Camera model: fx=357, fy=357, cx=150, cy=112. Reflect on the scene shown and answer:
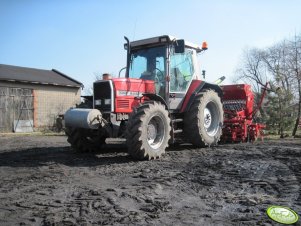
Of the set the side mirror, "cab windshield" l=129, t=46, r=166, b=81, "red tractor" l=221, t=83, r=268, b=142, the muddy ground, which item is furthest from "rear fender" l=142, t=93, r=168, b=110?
"red tractor" l=221, t=83, r=268, b=142

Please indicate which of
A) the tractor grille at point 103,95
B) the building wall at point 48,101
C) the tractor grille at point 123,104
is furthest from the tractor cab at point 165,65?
the building wall at point 48,101

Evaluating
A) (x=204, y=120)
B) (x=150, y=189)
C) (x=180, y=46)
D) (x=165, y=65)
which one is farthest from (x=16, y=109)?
(x=150, y=189)

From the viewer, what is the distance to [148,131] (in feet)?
25.9

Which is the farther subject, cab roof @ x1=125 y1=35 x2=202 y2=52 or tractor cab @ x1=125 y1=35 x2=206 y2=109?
tractor cab @ x1=125 y1=35 x2=206 y2=109

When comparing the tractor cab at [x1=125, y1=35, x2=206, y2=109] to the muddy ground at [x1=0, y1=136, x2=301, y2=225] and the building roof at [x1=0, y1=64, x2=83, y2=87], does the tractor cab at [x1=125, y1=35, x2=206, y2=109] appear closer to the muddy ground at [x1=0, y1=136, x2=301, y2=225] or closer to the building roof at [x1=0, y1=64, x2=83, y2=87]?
the muddy ground at [x1=0, y1=136, x2=301, y2=225]

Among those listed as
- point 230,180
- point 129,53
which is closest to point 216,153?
point 230,180

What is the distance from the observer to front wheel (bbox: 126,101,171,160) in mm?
7301

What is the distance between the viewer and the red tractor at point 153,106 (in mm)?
7652

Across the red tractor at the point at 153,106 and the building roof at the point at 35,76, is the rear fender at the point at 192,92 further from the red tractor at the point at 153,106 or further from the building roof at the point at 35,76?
the building roof at the point at 35,76

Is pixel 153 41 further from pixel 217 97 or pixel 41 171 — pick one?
pixel 41 171

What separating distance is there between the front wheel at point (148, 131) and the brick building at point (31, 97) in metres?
15.7

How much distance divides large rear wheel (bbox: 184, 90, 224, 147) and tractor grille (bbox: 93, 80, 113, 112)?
7.15ft

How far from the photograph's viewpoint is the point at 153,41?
9109 mm

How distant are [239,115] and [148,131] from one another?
456 centimetres
